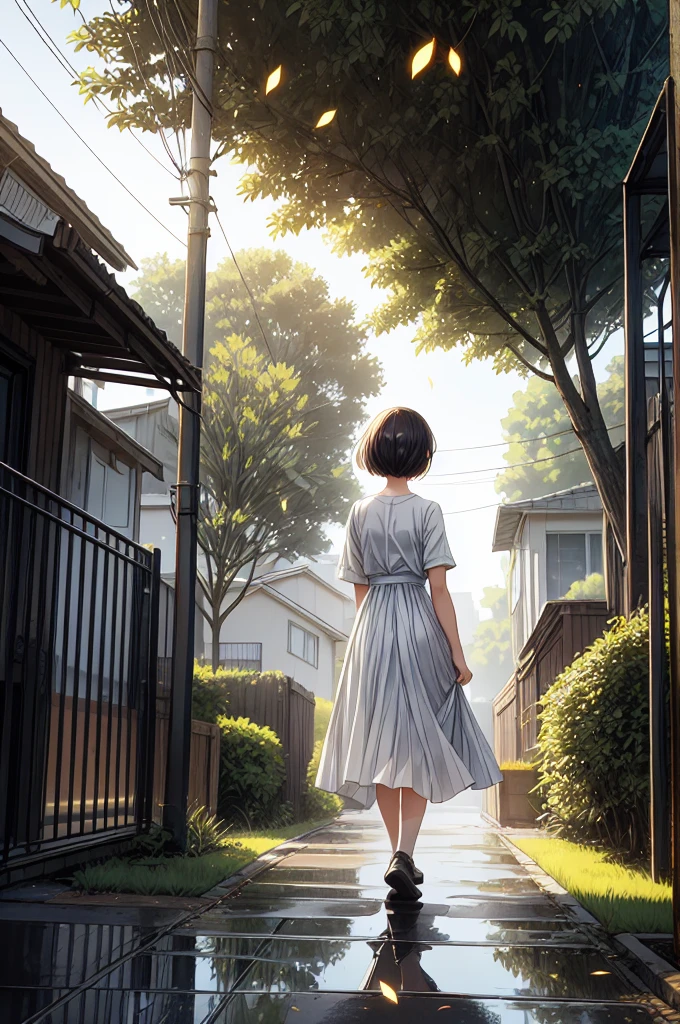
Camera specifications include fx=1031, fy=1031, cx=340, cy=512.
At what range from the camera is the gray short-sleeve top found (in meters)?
4.95

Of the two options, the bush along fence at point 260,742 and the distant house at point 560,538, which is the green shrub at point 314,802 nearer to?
the bush along fence at point 260,742

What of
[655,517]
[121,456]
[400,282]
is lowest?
[655,517]

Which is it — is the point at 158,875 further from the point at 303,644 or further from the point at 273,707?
the point at 303,644

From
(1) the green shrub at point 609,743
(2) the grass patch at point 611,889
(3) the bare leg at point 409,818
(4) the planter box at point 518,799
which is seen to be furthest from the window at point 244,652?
(3) the bare leg at point 409,818

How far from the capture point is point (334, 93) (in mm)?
11117

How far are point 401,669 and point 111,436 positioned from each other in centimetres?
916

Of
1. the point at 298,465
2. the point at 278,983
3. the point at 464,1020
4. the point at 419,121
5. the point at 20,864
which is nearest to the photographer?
the point at 464,1020

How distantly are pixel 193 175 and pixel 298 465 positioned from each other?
28.7 m

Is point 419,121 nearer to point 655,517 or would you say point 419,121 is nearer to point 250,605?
point 655,517

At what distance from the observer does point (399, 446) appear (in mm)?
5090

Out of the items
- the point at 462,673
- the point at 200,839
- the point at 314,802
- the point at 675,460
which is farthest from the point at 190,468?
the point at 314,802

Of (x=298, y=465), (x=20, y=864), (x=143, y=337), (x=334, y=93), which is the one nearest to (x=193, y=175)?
(x=143, y=337)

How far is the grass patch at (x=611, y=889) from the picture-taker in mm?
3908

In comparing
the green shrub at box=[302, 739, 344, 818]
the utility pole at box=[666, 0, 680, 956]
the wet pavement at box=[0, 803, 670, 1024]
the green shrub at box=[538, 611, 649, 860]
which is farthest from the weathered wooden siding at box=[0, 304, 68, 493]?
the green shrub at box=[302, 739, 344, 818]
